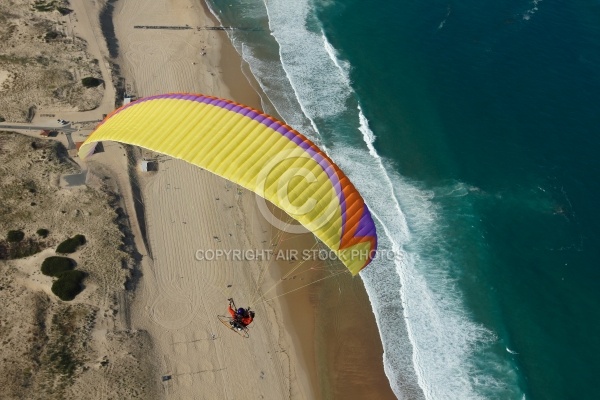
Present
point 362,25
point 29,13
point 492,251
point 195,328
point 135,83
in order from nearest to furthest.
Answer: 1. point 195,328
2. point 492,251
3. point 135,83
4. point 29,13
5. point 362,25

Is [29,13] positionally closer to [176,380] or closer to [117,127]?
[117,127]

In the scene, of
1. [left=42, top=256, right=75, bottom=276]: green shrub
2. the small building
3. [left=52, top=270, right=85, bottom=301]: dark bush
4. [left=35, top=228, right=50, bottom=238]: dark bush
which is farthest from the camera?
the small building

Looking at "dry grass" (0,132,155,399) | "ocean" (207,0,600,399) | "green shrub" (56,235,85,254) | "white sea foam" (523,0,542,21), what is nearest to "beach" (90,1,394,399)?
"dry grass" (0,132,155,399)

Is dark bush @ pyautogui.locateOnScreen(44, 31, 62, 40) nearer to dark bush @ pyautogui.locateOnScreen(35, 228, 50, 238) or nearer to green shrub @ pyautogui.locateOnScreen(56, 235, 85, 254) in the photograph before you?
dark bush @ pyautogui.locateOnScreen(35, 228, 50, 238)

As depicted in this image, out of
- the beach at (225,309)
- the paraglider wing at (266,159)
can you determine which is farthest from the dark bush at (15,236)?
the paraglider wing at (266,159)

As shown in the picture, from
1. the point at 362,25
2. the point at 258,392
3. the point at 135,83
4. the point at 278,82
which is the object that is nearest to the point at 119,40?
the point at 135,83

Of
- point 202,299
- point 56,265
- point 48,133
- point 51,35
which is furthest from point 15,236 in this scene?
point 51,35
